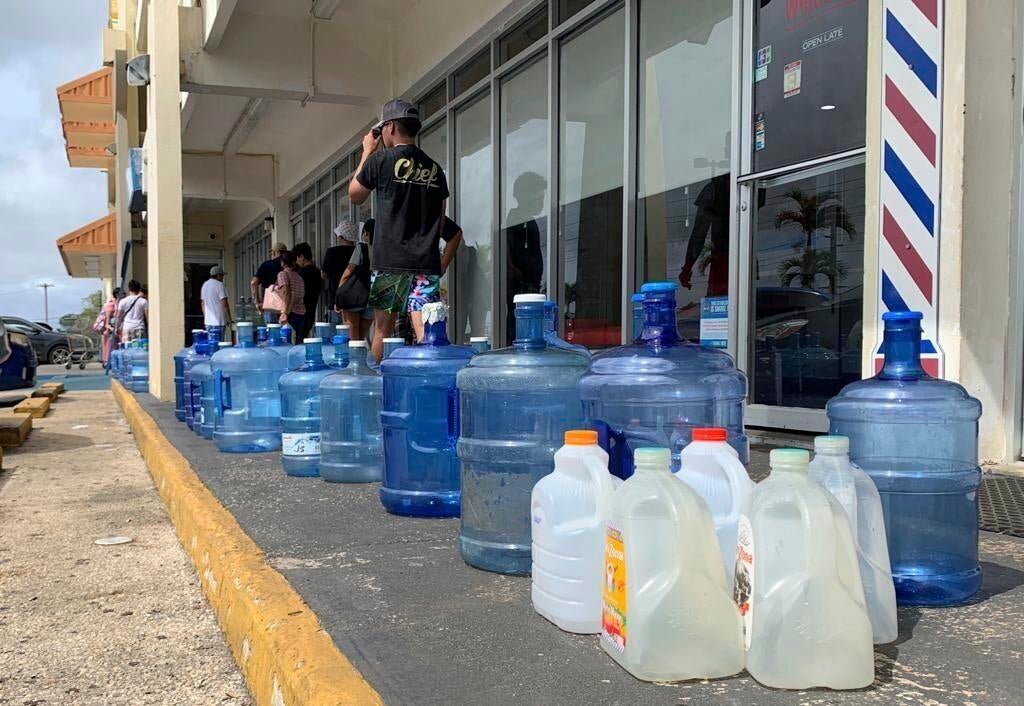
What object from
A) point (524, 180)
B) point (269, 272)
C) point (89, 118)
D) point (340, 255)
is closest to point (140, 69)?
point (269, 272)

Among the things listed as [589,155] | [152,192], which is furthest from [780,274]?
[152,192]

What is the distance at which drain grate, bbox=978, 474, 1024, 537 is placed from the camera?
3355 millimetres

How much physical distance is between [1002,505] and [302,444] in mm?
3432

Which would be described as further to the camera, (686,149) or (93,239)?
(93,239)

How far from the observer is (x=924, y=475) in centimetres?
256

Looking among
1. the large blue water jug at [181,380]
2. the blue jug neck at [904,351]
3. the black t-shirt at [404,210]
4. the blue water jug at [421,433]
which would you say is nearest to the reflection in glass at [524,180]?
the large blue water jug at [181,380]

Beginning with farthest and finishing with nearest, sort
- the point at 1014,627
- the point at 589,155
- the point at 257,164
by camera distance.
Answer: the point at 257,164, the point at 589,155, the point at 1014,627

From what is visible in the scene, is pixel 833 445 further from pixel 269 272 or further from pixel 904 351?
pixel 269 272

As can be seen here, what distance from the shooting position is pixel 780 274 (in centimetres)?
583

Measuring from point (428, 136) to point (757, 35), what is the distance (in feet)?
21.0

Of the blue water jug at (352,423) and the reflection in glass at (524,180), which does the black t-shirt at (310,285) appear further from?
the blue water jug at (352,423)

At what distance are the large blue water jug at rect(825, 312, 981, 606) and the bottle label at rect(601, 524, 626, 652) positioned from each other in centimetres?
95

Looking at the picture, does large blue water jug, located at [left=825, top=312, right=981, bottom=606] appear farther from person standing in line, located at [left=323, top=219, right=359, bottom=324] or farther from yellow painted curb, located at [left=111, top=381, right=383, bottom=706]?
person standing in line, located at [left=323, top=219, right=359, bottom=324]

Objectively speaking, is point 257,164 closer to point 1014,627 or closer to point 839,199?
point 839,199
